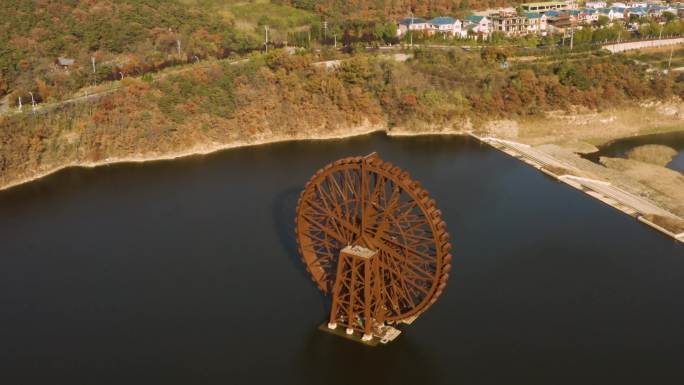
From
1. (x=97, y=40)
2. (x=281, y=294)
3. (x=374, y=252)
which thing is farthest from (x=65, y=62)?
(x=374, y=252)

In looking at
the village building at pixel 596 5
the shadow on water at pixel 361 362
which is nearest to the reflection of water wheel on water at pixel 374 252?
the shadow on water at pixel 361 362

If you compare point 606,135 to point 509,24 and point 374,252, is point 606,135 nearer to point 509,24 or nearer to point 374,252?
point 509,24

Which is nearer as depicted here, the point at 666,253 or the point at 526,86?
the point at 666,253

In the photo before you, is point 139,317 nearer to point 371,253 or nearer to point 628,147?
point 371,253

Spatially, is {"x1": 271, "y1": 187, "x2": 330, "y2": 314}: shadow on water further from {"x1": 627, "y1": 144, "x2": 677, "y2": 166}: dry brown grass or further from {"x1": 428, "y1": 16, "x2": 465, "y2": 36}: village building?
{"x1": 428, "y1": 16, "x2": 465, "y2": 36}: village building

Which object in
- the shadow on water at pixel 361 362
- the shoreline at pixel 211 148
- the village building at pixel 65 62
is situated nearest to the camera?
the shadow on water at pixel 361 362

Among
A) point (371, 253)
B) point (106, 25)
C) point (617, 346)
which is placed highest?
point (106, 25)

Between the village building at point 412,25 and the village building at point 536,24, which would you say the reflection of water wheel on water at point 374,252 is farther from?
the village building at point 536,24

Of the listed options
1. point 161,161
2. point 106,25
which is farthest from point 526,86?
point 106,25

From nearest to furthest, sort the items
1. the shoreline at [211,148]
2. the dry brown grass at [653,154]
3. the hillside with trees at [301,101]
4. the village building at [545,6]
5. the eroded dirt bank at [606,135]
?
the eroded dirt bank at [606,135] → the shoreline at [211,148] → the hillside with trees at [301,101] → the dry brown grass at [653,154] → the village building at [545,6]
